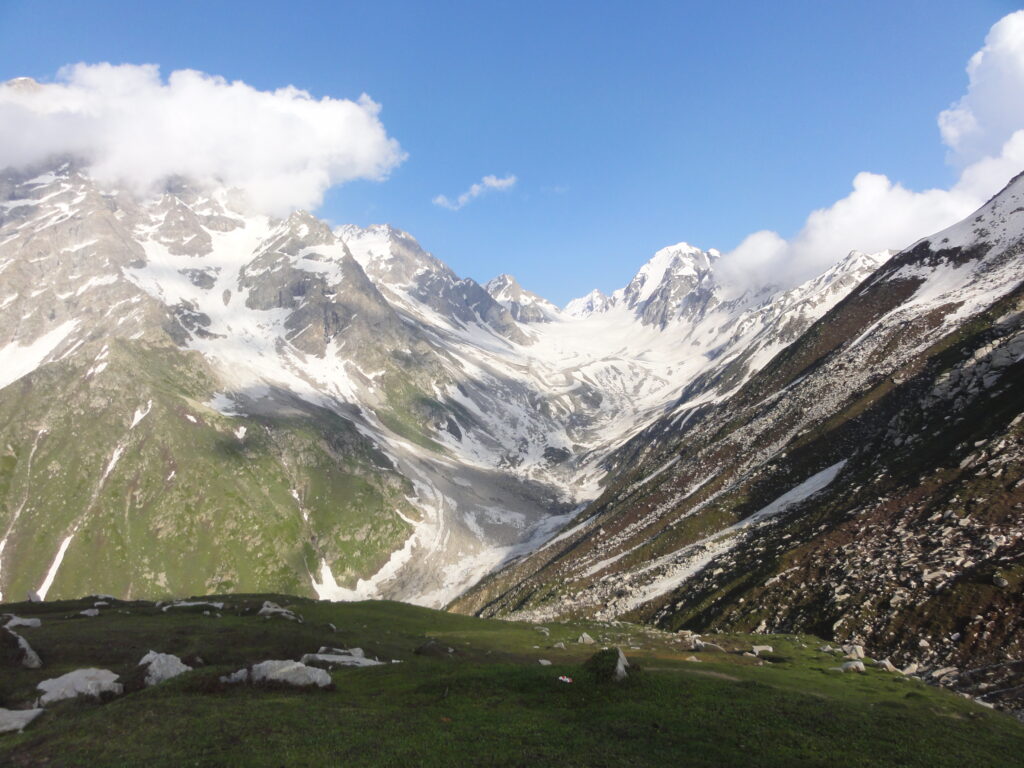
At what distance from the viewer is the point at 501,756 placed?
2366cm

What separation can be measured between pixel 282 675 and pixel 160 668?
413 inches

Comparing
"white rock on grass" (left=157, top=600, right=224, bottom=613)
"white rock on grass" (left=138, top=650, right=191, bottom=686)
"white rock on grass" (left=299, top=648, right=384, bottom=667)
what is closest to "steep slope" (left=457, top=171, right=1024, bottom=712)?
"white rock on grass" (left=299, top=648, right=384, bottom=667)

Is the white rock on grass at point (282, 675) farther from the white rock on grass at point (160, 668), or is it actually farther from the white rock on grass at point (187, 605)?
the white rock on grass at point (187, 605)

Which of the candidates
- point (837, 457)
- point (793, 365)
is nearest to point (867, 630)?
point (837, 457)

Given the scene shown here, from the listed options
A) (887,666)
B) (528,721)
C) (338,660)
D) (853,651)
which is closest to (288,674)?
(338,660)

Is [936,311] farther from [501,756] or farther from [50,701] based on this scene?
[50,701]

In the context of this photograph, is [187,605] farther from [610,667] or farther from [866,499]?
[866,499]

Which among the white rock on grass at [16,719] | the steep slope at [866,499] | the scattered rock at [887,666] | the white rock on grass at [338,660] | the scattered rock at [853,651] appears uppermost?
the white rock on grass at [16,719]

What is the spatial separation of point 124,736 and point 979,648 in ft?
179

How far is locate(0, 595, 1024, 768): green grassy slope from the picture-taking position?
2381 centimetres

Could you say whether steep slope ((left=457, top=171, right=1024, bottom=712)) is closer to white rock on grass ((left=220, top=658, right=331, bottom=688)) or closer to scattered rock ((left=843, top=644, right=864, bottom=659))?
scattered rock ((left=843, top=644, right=864, bottom=659))

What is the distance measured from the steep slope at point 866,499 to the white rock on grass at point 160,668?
5473cm

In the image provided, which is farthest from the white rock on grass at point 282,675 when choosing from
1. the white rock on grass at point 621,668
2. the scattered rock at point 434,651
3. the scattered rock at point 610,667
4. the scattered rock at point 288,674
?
the scattered rock at point 434,651

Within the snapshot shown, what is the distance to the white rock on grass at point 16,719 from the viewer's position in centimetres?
2905
